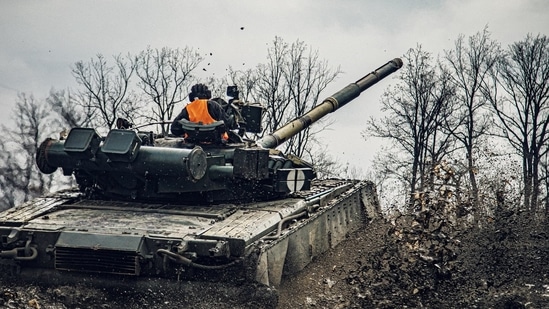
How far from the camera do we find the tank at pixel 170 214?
11711mm

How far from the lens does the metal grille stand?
11.7 m

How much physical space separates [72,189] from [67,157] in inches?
78.7

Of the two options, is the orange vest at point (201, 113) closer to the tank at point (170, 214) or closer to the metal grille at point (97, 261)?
the tank at point (170, 214)

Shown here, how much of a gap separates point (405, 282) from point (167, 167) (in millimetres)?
3627

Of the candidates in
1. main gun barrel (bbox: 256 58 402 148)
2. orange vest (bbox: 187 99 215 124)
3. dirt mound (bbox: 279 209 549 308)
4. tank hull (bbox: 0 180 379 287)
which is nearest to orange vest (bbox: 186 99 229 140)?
orange vest (bbox: 187 99 215 124)

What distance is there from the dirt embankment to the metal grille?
29 centimetres

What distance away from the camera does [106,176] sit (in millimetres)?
13469

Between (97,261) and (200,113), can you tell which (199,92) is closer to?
(200,113)

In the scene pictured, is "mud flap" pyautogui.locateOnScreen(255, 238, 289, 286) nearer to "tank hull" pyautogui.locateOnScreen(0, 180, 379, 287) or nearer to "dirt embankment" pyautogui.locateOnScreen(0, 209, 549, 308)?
"tank hull" pyautogui.locateOnScreen(0, 180, 379, 287)

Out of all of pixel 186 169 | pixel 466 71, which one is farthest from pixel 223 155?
pixel 466 71

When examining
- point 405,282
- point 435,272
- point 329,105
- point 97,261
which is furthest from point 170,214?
point 329,105

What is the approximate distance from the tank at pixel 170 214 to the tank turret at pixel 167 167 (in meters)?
0.02

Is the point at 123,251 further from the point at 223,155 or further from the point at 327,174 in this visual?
the point at 327,174

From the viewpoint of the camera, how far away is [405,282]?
1284cm
